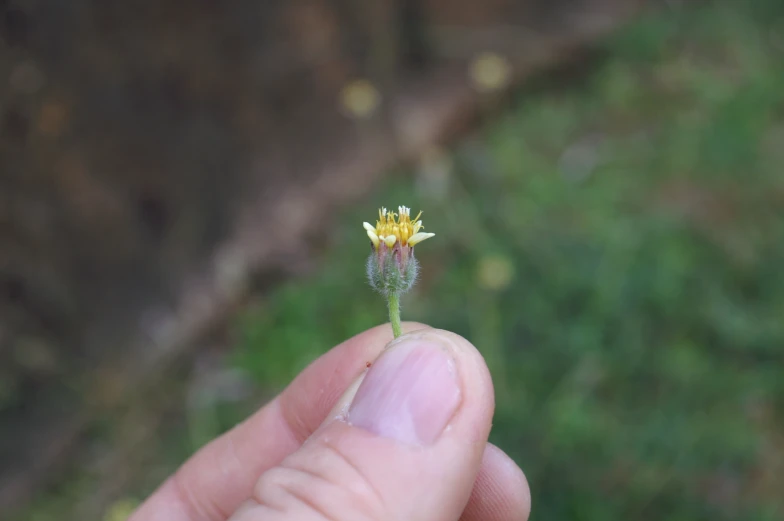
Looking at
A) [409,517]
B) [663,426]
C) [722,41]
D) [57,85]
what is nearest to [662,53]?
[722,41]

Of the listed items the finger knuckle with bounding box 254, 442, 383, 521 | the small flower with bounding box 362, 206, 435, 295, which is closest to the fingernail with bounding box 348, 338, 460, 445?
the finger knuckle with bounding box 254, 442, 383, 521

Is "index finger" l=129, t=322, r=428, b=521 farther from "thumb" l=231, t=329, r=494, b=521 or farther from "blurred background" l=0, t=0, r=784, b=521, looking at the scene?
"blurred background" l=0, t=0, r=784, b=521

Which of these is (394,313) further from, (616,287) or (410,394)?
(616,287)

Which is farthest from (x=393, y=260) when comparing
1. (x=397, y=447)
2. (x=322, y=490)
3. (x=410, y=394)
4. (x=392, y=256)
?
(x=322, y=490)

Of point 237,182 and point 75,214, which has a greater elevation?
point 237,182

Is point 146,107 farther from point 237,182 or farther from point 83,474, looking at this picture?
point 83,474
